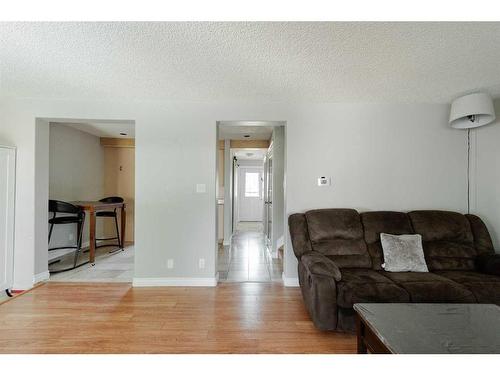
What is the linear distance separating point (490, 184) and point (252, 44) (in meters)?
3.12

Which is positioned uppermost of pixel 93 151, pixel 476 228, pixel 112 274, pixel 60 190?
pixel 93 151

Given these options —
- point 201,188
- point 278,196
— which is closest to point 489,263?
point 278,196

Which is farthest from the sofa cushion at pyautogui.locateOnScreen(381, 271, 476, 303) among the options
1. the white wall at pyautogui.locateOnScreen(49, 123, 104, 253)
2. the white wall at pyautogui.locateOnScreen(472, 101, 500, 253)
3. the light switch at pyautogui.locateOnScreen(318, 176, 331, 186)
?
the white wall at pyautogui.locateOnScreen(49, 123, 104, 253)

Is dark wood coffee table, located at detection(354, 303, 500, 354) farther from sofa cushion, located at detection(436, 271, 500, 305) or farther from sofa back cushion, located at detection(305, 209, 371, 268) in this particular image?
sofa back cushion, located at detection(305, 209, 371, 268)

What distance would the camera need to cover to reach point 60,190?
4.22m

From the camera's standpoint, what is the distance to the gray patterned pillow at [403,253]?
232 centimetres

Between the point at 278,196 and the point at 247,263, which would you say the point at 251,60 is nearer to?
the point at 278,196

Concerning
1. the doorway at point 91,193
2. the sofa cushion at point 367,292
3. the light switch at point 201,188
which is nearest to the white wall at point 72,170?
the doorway at point 91,193

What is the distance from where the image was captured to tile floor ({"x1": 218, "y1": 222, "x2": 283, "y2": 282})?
3.23m

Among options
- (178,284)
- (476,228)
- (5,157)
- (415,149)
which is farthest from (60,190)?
(476,228)

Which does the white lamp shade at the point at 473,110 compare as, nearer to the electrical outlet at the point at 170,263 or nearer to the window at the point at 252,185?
the electrical outlet at the point at 170,263

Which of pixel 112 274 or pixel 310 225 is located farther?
pixel 112 274

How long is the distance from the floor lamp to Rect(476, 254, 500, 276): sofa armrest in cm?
139

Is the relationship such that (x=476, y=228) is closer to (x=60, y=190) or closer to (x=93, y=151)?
(x=60, y=190)
